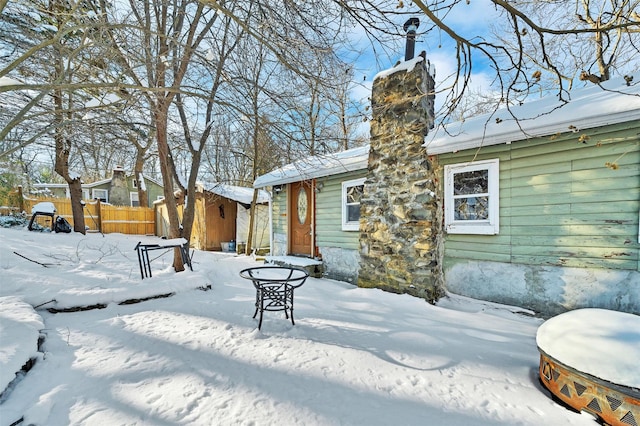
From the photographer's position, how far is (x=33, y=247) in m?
6.59

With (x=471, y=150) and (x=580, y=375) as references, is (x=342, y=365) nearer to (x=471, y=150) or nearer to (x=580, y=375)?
(x=580, y=375)

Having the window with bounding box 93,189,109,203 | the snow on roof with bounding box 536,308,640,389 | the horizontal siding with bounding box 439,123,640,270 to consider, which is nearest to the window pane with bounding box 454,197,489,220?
the horizontal siding with bounding box 439,123,640,270

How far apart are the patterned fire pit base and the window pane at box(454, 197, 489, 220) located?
8.54ft

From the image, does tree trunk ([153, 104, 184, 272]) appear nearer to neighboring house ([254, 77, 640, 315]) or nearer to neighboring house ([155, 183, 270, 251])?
neighboring house ([254, 77, 640, 315])

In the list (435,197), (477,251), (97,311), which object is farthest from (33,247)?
(477,251)

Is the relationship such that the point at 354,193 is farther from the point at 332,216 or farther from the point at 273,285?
the point at 273,285

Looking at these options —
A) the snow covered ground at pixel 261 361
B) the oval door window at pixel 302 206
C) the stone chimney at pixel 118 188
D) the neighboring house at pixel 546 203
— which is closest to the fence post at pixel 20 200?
the stone chimney at pixel 118 188

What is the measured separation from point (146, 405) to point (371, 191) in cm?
430

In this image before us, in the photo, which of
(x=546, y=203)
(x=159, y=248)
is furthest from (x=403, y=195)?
(x=159, y=248)

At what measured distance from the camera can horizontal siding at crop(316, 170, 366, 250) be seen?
20.4 feet

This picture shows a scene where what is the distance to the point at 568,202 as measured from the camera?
143 inches

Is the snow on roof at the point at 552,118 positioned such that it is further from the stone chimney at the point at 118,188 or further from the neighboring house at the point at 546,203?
the stone chimney at the point at 118,188

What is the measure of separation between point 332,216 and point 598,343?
507 centimetres

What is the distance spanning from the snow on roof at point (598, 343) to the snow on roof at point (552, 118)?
1.59 m
